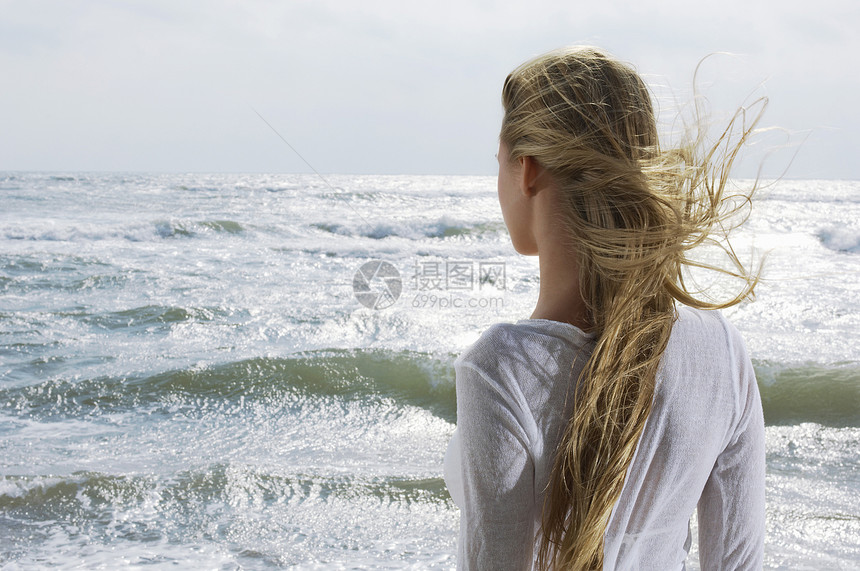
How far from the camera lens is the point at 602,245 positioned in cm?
79

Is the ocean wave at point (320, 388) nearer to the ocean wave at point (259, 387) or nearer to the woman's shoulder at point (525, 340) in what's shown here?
the ocean wave at point (259, 387)

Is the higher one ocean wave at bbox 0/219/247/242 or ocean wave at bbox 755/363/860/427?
ocean wave at bbox 0/219/247/242

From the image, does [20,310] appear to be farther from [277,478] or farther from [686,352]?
[686,352]

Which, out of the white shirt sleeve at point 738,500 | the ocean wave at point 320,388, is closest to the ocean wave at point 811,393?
the ocean wave at point 320,388

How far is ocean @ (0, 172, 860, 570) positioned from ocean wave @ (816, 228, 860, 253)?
4.79 m

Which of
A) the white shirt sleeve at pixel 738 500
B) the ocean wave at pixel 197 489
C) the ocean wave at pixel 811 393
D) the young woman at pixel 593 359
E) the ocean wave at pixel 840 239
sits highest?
the young woman at pixel 593 359

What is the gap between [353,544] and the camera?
3020 mm

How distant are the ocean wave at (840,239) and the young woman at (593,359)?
17.2 m

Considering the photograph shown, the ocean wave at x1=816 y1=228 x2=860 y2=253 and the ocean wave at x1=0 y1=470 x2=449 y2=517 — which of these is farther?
the ocean wave at x1=816 y1=228 x2=860 y2=253

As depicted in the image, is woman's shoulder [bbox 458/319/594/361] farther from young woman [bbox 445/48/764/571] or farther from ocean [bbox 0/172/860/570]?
ocean [bbox 0/172/860/570]

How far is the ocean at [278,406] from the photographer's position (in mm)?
3035

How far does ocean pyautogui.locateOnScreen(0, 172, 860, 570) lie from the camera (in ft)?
9.96

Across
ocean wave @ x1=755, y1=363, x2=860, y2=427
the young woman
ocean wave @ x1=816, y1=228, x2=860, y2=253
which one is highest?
the young woman

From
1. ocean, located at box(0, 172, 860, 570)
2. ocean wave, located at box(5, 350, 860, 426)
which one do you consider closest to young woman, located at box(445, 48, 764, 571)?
ocean, located at box(0, 172, 860, 570)
